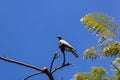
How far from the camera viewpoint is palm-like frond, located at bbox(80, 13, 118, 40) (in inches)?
529

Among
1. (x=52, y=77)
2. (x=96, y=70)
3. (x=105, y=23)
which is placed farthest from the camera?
(x=96, y=70)

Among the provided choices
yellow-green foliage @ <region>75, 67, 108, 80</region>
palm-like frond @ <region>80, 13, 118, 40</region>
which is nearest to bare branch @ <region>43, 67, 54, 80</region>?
palm-like frond @ <region>80, 13, 118, 40</region>

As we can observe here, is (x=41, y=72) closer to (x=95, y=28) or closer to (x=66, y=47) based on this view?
(x=66, y=47)

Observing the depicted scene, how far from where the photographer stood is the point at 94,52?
46.0ft

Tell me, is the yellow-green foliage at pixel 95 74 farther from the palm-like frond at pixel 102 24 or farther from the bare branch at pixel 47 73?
the bare branch at pixel 47 73

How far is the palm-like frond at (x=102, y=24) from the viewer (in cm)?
1343

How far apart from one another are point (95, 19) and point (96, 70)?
11.1 feet

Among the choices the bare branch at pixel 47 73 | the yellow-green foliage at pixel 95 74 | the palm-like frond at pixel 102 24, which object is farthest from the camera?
the yellow-green foliage at pixel 95 74

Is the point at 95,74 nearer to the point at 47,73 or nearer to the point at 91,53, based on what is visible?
the point at 91,53

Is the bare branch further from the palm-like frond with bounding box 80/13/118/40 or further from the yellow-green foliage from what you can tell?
the yellow-green foliage

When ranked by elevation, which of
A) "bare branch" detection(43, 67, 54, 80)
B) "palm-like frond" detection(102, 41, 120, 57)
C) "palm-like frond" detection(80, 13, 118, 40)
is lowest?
"bare branch" detection(43, 67, 54, 80)

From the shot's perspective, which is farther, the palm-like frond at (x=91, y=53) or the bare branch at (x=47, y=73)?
the palm-like frond at (x=91, y=53)

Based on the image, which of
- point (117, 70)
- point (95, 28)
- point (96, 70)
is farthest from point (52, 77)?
point (96, 70)

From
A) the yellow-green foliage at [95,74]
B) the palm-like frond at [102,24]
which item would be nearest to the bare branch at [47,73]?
the palm-like frond at [102,24]
